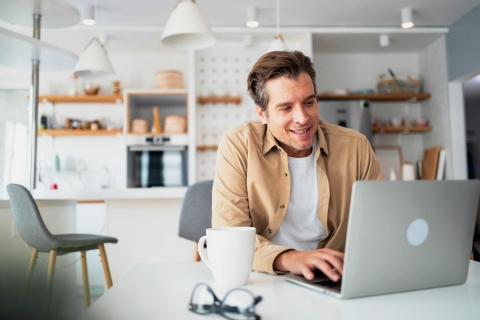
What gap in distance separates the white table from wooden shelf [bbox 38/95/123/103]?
4380 mm

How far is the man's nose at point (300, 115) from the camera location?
1.34 metres

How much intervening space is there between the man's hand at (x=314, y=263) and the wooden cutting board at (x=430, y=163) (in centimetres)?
430

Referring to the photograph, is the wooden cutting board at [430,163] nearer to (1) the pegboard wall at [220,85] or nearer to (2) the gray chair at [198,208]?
(1) the pegboard wall at [220,85]

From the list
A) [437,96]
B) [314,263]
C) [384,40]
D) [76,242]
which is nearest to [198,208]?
[76,242]

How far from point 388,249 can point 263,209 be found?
653mm

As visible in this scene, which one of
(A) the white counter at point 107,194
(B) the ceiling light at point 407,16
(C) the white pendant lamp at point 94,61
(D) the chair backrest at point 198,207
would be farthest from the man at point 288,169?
(B) the ceiling light at point 407,16

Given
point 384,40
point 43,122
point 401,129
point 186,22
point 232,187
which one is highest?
point 384,40

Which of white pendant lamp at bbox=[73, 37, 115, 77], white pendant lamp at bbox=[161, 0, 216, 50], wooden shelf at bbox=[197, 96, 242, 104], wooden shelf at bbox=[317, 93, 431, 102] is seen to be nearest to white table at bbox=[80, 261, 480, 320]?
white pendant lamp at bbox=[161, 0, 216, 50]

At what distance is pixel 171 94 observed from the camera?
4.89m

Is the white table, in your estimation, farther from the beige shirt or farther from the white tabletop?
the white tabletop

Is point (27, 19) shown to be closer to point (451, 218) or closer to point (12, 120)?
point (12, 120)

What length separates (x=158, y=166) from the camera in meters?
4.96

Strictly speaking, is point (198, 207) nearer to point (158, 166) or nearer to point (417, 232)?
point (417, 232)

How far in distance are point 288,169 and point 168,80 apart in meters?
3.72
